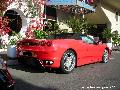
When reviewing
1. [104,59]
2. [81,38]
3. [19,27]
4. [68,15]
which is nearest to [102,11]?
[68,15]

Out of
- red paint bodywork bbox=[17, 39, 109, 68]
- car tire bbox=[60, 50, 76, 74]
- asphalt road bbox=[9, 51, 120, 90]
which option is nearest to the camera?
asphalt road bbox=[9, 51, 120, 90]

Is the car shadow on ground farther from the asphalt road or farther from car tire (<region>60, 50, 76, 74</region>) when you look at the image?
car tire (<region>60, 50, 76, 74</region>)

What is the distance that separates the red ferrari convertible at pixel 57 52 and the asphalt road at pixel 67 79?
0.33m

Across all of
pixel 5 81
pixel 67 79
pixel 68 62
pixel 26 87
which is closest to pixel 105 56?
pixel 68 62

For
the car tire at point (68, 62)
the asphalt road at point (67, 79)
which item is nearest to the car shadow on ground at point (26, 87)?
the asphalt road at point (67, 79)

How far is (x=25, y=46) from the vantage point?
1012cm

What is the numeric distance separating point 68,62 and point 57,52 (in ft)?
2.04

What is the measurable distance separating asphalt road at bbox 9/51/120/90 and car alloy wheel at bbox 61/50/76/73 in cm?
21

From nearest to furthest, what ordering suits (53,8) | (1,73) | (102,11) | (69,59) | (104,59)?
1. (1,73)
2. (69,59)
3. (104,59)
4. (53,8)
5. (102,11)

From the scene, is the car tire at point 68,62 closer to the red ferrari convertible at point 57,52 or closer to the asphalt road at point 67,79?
the red ferrari convertible at point 57,52

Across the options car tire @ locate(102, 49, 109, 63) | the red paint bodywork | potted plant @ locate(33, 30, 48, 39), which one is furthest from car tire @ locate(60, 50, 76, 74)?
potted plant @ locate(33, 30, 48, 39)

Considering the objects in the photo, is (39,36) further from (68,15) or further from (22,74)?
(68,15)

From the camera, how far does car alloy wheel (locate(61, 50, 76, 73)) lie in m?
9.87

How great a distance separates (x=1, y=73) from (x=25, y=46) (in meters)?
4.74
